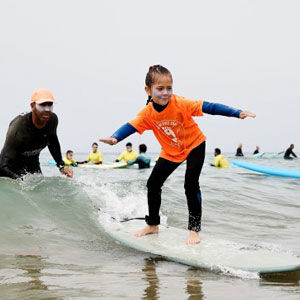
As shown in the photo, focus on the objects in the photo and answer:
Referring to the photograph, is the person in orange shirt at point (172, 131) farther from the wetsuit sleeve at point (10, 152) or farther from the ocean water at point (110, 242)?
the wetsuit sleeve at point (10, 152)

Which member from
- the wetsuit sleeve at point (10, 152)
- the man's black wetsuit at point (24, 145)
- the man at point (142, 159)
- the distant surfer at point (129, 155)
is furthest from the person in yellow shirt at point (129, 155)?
the wetsuit sleeve at point (10, 152)

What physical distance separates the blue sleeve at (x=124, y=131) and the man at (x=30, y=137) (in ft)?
3.76

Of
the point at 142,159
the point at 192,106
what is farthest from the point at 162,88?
the point at 142,159

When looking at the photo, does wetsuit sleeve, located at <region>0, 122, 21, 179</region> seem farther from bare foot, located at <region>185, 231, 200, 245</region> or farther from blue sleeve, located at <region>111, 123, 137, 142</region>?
bare foot, located at <region>185, 231, 200, 245</region>

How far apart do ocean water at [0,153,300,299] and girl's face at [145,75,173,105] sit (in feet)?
4.68

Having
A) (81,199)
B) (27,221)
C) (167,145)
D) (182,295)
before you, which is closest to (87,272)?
(182,295)

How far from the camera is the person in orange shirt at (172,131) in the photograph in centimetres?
360

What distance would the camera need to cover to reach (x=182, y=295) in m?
2.32

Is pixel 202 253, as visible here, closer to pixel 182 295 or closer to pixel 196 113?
pixel 182 295

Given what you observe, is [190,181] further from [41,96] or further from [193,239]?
[41,96]

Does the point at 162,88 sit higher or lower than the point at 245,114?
higher

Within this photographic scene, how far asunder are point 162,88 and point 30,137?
6.59 feet

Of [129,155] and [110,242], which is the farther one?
[129,155]

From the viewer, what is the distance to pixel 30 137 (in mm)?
4773
